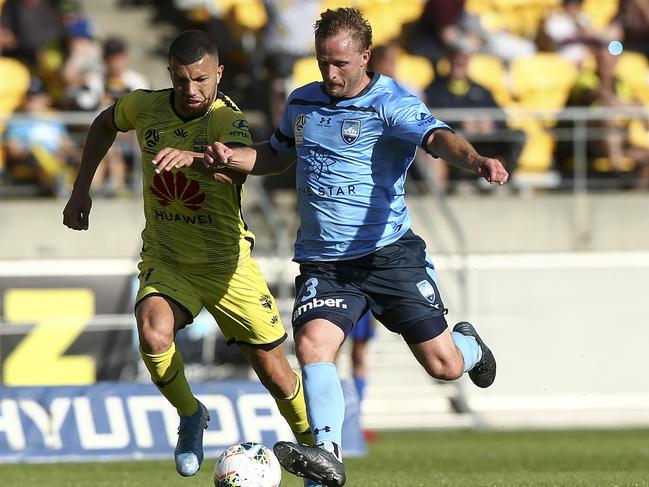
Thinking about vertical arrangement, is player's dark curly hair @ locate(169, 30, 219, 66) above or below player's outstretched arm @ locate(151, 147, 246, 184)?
above

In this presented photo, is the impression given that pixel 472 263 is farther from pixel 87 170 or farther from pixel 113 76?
pixel 87 170

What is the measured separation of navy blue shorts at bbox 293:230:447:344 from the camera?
6.95m

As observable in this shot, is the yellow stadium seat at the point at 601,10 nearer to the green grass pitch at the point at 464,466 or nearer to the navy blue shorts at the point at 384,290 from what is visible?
the green grass pitch at the point at 464,466

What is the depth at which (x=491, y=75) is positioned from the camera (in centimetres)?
1609

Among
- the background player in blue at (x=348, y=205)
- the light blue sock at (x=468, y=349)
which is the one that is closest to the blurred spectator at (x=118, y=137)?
the light blue sock at (x=468, y=349)

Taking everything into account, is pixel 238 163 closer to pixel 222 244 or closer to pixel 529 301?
pixel 222 244

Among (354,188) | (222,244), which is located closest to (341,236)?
(354,188)

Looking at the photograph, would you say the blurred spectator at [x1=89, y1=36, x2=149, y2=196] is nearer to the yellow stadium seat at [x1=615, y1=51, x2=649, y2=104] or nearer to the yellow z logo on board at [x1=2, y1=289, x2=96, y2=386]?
the yellow z logo on board at [x1=2, y1=289, x2=96, y2=386]

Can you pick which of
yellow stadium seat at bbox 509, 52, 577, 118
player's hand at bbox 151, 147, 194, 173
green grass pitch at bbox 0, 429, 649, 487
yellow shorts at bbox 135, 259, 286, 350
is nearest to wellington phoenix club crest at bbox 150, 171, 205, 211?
yellow shorts at bbox 135, 259, 286, 350

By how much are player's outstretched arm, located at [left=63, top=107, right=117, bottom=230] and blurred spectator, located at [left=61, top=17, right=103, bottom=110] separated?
7120 millimetres

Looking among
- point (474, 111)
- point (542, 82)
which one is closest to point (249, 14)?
point (474, 111)

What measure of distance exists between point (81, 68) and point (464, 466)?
293 inches

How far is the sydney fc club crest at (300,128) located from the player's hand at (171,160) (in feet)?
2.18

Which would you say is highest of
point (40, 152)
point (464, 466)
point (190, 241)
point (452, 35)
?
point (452, 35)
